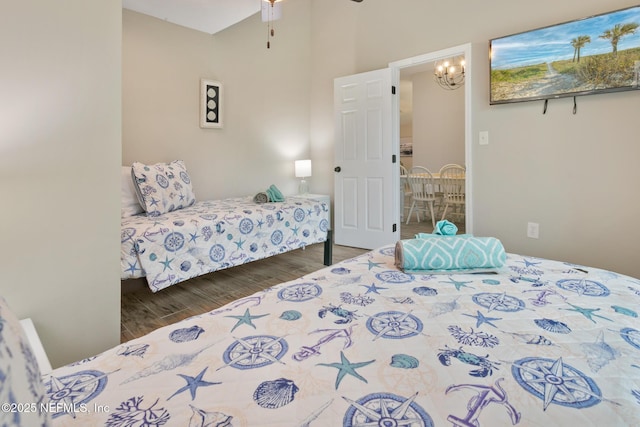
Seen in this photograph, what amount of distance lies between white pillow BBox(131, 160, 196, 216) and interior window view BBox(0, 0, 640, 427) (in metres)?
0.02

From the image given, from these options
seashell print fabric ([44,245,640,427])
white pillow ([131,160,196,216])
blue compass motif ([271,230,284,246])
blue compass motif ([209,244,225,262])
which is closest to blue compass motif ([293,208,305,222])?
blue compass motif ([271,230,284,246])

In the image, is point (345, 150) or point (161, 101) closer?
point (161, 101)

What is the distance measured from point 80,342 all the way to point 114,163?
2.72 feet

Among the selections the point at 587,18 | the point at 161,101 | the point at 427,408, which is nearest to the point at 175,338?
the point at 427,408

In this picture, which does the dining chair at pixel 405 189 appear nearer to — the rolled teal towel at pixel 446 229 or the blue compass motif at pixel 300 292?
the rolled teal towel at pixel 446 229

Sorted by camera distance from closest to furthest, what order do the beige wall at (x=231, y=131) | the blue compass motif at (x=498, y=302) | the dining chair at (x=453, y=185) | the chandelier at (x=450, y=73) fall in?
the blue compass motif at (x=498, y=302) → the beige wall at (x=231, y=131) → the dining chair at (x=453, y=185) → the chandelier at (x=450, y=73)

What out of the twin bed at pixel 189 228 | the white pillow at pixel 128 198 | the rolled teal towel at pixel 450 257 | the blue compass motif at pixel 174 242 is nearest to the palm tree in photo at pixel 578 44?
the rolled teal towel at pixel 450 257

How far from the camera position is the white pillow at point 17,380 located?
1.04 feet

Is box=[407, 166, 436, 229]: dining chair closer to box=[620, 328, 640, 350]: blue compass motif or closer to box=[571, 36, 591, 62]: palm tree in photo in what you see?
box=[571, 36, 591, 62]: palm tree in photo

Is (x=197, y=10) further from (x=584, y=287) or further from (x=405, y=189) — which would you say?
(x=405, y=189)

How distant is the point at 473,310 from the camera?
98cm

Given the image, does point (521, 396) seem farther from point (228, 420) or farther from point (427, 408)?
point (228, 420)

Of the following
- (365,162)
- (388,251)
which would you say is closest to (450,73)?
(365,162)

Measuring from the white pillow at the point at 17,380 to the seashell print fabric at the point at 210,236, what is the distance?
6.43 feet
